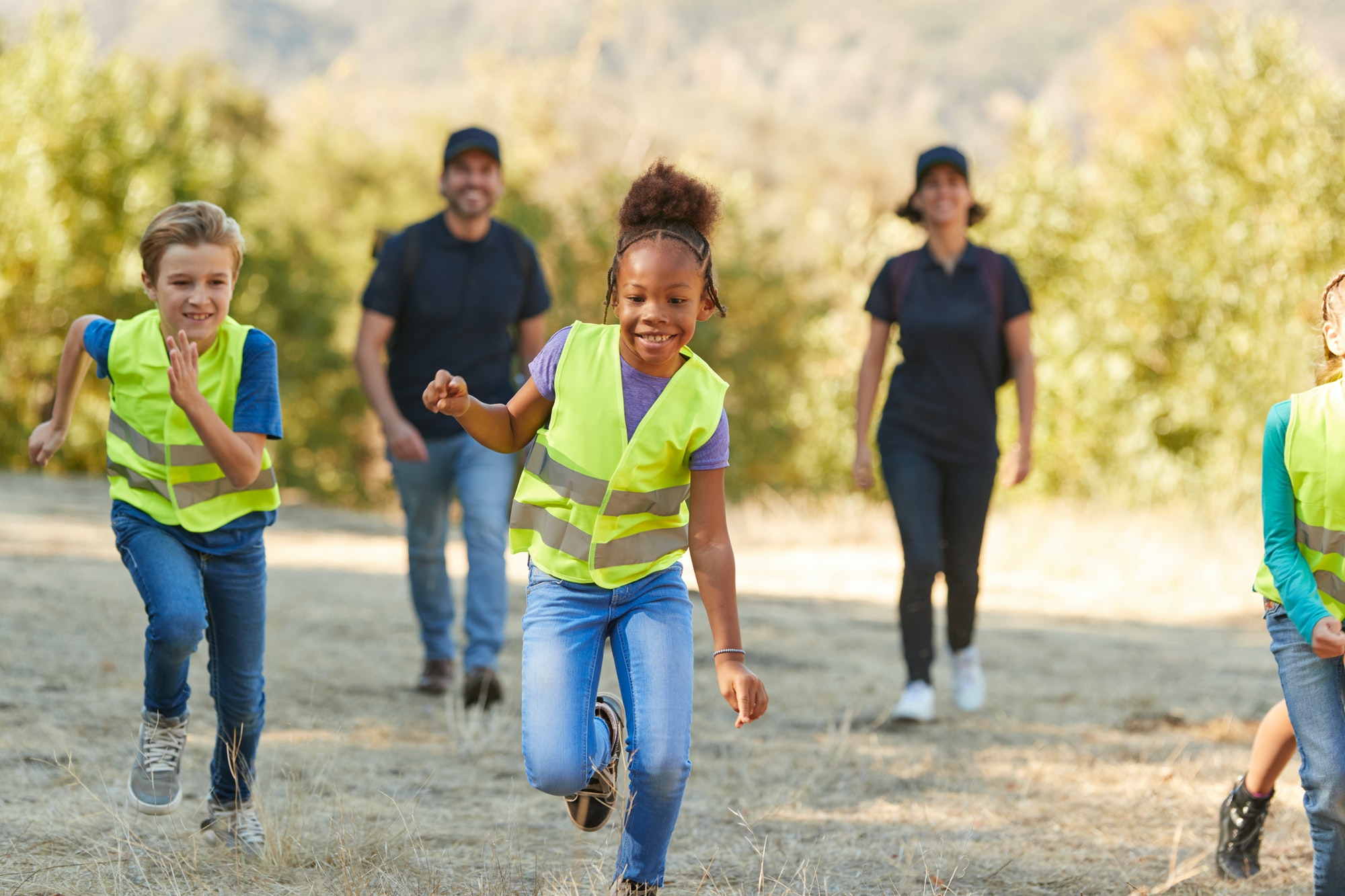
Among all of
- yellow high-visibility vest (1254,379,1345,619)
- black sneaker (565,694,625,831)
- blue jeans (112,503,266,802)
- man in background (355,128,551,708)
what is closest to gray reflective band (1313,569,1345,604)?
yellow high-visibility vest (1254,379,1345,619)

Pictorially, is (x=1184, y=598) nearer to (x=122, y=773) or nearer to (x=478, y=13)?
(x=122, y=773)

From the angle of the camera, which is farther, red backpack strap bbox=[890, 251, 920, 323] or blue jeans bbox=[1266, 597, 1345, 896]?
red backpack strap bbox=[890, 251, 920, 323]

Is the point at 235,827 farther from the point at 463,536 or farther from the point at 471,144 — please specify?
the point at 471,144

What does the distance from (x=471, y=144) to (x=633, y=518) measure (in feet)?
10.3

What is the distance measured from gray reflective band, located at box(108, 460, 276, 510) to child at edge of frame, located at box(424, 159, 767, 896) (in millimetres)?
799

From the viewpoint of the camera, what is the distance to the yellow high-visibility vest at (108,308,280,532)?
3.40m

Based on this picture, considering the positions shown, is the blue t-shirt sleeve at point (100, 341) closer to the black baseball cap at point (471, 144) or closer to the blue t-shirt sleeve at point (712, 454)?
the blue t-shirt sleeve at point (712, 454)

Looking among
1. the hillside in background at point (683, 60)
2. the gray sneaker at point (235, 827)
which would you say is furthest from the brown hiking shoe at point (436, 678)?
the hillside in background at point (683, 60)

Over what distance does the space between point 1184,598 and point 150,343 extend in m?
9.91

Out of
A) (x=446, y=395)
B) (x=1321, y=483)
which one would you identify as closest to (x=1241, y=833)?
(x=1321, y=483)

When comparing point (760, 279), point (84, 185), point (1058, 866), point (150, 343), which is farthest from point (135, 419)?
point (760, 279)

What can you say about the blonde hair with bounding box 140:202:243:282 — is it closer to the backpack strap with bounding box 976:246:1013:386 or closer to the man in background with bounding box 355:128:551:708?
the man in background with bounding box 355:128:551:708

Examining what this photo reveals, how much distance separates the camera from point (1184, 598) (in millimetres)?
11336

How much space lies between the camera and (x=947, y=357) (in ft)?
18.2
